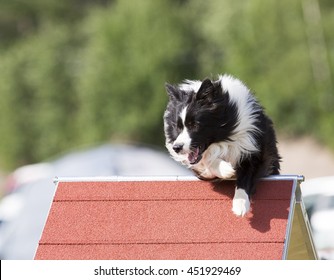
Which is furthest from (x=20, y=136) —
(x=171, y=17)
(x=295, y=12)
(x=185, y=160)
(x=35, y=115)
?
(x=185, y=160)

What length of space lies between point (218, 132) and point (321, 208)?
3.83m

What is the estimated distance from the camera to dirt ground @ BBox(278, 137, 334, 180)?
3512 centimetres

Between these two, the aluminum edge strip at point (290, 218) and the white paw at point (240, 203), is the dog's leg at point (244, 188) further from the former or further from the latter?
the aluminum edge strip at point (290, 218)

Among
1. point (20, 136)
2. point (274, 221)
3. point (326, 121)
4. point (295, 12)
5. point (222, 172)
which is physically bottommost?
point (274, 221)

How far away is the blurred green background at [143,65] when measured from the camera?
124 feet

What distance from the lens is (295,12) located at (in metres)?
38.0

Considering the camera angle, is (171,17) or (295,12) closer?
(295,12)

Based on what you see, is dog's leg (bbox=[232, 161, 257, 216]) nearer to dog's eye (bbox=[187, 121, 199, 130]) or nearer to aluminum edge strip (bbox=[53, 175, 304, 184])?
aluminum edge strip (bbox=[53, 175, 304, 184])

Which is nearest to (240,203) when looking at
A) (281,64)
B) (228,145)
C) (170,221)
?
(170,221)

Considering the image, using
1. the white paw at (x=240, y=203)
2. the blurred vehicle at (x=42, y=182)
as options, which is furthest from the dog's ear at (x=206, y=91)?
Answer: the blurred vehicle at (x=42, y=182)

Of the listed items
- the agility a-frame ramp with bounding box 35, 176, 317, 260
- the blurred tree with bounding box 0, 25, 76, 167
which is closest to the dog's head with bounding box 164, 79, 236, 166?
the agility a-frame ramp with bounding box 35, 176, 317, 260

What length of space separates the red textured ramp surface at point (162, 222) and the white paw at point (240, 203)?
2.4 inches

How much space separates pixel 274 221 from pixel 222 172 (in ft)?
1.90

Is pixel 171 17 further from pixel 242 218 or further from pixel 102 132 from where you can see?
pixel 242 218
